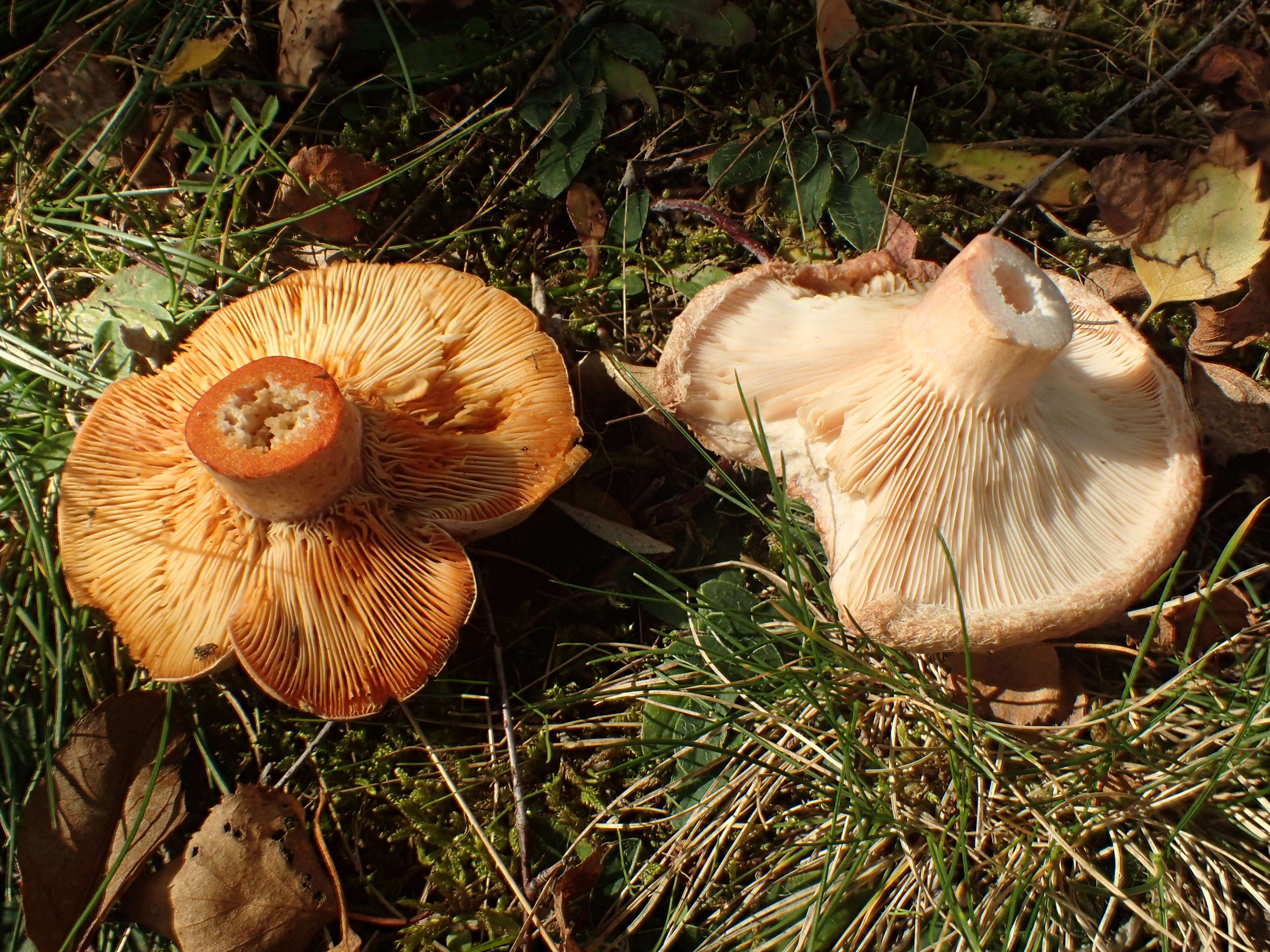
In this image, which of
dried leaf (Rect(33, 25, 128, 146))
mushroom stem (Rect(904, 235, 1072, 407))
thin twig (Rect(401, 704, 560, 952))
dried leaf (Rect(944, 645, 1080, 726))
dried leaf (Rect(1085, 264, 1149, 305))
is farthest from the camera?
dried leaf (Rect(33, 25, 128, 146))

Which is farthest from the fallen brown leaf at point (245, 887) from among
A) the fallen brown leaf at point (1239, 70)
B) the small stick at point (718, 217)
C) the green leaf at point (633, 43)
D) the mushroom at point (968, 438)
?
the fallen brown leaf at point (1239, 70)

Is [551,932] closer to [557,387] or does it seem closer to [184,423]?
[557,387]

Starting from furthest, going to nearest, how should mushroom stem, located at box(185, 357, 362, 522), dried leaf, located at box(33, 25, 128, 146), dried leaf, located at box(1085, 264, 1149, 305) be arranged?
1. dried leaf, located at box(33, 25, 128, 146)
2. dried leaf, located at box(1085, 264, 1149, 305)
3. mushroom stem, located at box(185, 357, 362, 522)

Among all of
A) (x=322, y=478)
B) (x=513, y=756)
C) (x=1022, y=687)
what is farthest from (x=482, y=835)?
(x=1022, y=687)

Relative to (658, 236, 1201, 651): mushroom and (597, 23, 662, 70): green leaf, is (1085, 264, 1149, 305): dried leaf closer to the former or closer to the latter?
(658, 236, 1201, 651): mushroom

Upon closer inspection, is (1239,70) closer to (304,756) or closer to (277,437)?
(277,437)

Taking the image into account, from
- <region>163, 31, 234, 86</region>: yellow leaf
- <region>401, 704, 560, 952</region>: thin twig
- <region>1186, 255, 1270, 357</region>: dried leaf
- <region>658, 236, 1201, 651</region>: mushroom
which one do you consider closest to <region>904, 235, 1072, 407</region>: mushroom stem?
<region>658, 236, 1201, 651</region>: mushroom

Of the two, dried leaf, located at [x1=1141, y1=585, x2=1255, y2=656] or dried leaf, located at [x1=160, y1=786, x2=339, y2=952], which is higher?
dried leaf, located at [x1=1141, y1=585, x2=1255, y2=656]
